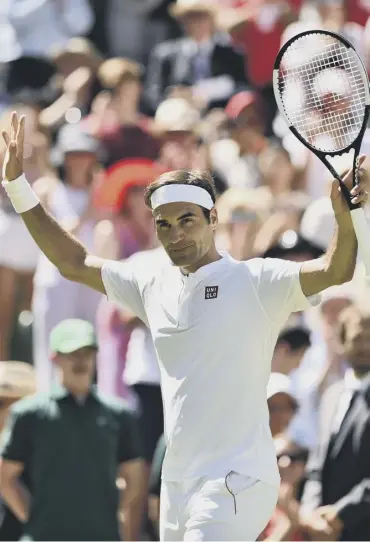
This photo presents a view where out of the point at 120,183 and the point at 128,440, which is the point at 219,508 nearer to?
the point at 128,440

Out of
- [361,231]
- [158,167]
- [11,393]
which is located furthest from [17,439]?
[158,167]

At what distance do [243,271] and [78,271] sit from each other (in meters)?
0.77

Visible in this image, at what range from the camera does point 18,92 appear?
13.7 meters

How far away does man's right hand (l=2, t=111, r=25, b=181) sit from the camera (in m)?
6.57

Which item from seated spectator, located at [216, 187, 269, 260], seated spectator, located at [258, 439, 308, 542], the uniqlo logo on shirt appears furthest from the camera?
seated spectator, located at [216, 187, 269, 260]

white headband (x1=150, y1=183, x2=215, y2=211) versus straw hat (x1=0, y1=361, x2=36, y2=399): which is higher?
white headband (x1=150, y1=183, x2=215, y2=211)

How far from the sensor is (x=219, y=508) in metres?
5.96

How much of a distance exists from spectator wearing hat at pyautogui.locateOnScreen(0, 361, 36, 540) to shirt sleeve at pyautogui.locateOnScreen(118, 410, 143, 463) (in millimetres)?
511

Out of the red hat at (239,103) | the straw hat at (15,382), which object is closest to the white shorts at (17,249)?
the straw hat at (15,382)

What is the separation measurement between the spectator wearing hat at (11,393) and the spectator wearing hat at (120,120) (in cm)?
325

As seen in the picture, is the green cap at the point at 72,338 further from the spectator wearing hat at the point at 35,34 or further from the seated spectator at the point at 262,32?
the spectator wearing hat at the point at 35,34

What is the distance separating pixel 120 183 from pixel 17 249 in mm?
830

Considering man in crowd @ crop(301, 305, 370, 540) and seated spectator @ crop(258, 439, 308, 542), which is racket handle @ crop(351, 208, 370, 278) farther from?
seated spectator @ crop(258, 439, 308, 542)

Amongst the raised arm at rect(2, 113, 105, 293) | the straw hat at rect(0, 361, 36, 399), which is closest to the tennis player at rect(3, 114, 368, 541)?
the raised arm at rect(2, 113, 105, 293)
